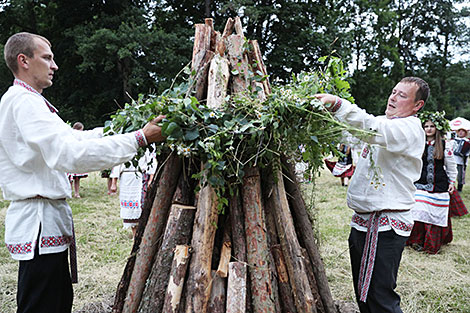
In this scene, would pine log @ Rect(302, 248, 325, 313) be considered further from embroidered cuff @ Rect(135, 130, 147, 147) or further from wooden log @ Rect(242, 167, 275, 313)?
embroidered cuff @ Rect(135, 130, 147, 147)

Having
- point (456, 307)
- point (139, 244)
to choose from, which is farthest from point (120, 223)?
point (456, 307)

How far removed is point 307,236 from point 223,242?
0.72 metres

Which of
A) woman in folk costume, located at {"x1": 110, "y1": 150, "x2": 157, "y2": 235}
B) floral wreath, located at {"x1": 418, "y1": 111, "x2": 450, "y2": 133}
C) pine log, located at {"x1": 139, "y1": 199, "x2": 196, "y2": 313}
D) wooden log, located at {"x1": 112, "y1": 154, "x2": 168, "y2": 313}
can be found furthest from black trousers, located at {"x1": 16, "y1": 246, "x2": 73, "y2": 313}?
floral wreath, located at {"x1": 418, "y1": 111, "x2": 450, "y2": 133}

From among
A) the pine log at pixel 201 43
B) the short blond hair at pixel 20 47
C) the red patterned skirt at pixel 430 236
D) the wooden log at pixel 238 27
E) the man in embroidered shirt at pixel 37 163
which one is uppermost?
the wooden log at pixel 238 27

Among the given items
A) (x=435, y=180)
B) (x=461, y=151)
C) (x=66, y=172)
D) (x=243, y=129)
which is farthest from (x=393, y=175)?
(x=461, y=151)

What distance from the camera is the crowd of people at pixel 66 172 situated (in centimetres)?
239

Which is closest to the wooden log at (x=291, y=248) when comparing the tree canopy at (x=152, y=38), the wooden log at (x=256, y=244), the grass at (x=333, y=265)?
the wooden log at (x=256, y=244)

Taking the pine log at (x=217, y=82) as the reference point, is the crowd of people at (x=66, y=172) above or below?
below

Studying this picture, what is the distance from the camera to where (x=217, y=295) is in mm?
2643

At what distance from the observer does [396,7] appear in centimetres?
3400

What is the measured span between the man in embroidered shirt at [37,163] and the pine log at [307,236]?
116cm

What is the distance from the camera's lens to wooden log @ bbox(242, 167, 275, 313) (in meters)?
2.65

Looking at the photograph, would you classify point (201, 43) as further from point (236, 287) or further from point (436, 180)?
point (436, 180)

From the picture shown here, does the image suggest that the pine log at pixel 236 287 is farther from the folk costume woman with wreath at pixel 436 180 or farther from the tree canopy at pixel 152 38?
the tree canopy at pixel 152 38
